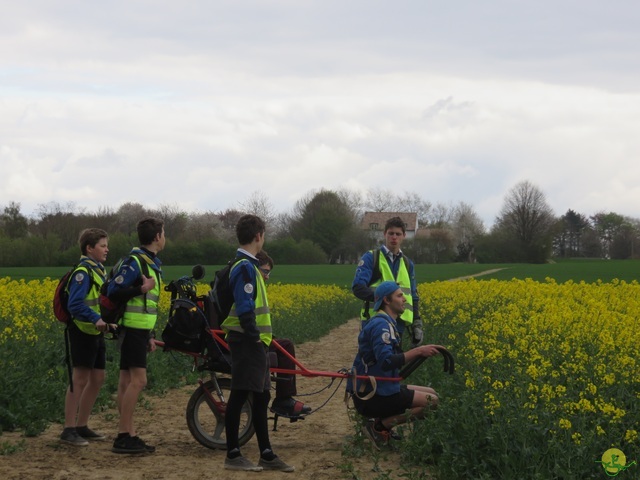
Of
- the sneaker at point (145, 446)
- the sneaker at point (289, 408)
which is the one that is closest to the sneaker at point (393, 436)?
the sneaker at point (289, 408)

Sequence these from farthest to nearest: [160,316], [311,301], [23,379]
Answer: [311,301]
[160,316]
[23,379]

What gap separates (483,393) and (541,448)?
1.03 meters

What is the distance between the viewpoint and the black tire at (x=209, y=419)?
7.77m

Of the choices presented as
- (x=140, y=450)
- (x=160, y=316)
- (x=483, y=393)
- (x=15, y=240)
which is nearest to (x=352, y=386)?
(x=483, y=393)

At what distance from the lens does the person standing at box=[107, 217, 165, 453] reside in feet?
24.6

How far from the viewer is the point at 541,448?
621 cm

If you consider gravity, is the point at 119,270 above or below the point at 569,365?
above

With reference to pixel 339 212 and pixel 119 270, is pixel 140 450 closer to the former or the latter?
pixel 119 270

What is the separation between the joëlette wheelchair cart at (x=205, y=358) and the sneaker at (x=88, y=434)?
2.92 ft

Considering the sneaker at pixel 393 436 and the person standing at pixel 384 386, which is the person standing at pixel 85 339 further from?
the sneaker at pixel 393 436

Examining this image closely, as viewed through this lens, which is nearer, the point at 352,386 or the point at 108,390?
the point at 352,386

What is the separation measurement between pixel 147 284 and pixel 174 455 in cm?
138

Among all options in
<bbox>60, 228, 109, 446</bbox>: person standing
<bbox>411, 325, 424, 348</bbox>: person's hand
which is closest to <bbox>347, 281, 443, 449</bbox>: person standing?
<bbox>411, 325, 424, 348</bbox>: person's hand

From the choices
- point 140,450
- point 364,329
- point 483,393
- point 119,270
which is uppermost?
point 119,270
